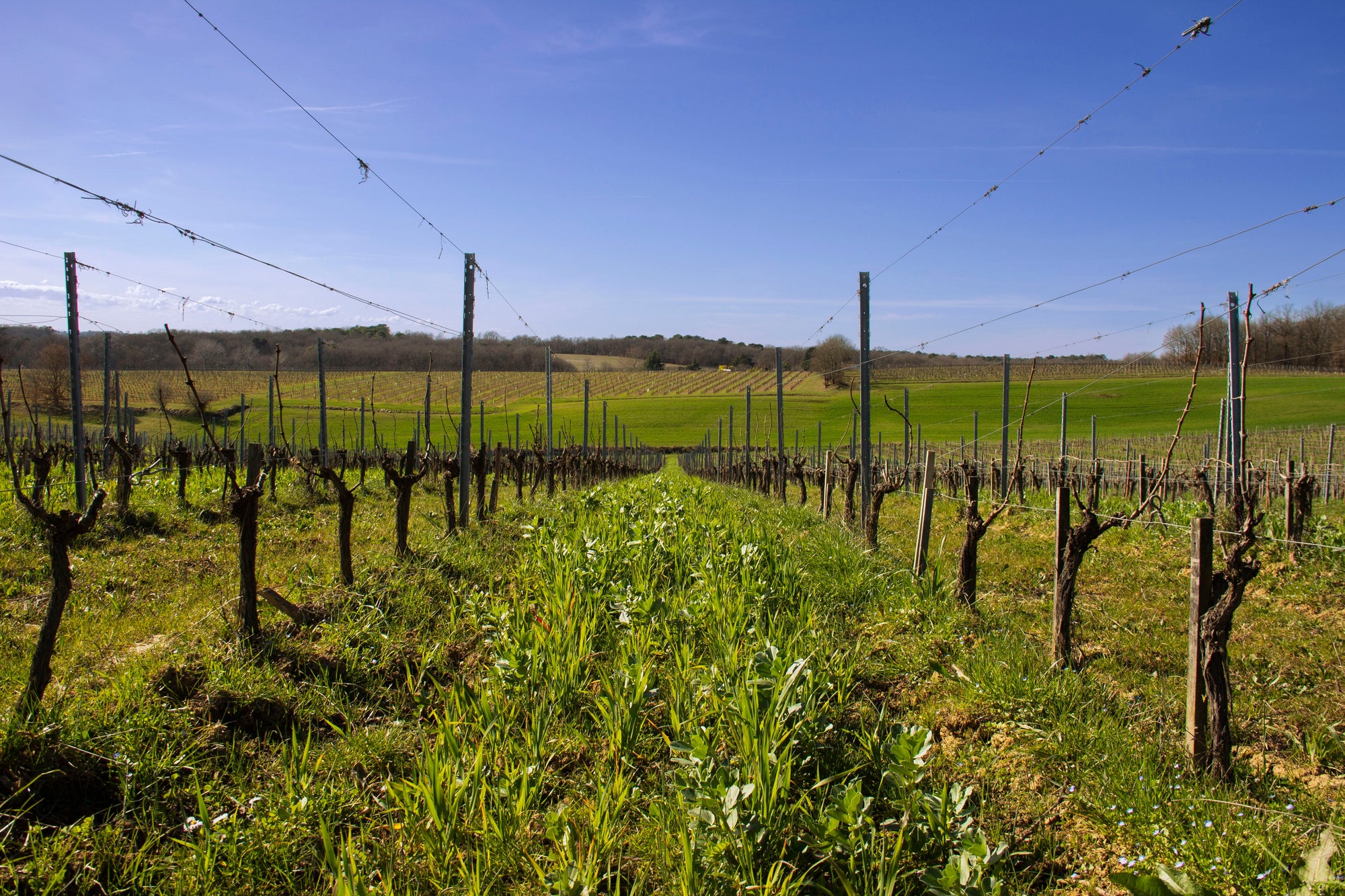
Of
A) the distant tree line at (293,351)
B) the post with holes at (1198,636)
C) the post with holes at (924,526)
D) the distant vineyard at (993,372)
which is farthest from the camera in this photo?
the distant vineyard at (993,372)

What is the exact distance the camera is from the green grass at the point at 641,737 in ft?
8.72

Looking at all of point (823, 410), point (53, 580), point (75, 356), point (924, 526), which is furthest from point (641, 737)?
point (823, 410)

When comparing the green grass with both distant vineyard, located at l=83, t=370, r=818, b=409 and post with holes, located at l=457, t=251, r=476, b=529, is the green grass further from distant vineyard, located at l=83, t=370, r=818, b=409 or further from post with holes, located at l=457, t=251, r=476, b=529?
distant vineyard, located at l=83, t=370, r=818, b=409

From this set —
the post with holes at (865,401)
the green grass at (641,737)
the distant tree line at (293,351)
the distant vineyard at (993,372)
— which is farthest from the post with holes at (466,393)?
the distant vineyard at (993,372)

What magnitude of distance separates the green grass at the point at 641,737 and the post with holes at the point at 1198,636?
10 centimetres

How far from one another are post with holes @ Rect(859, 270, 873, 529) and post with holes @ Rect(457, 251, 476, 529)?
504 cm

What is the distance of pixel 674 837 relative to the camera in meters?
2.89

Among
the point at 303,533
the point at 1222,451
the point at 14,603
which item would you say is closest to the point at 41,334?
the point at 303,533

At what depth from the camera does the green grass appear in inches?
105

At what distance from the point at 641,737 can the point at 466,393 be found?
7179 mm

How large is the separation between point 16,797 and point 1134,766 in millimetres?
4557

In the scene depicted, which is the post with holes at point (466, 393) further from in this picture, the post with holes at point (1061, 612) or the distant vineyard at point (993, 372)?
the distant vineyard at point (993, 372)

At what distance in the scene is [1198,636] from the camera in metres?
3.33

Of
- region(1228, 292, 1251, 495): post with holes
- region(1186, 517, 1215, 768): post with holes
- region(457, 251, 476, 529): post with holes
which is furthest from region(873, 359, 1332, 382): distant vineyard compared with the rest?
region(1186, 517, 1215, 768): post with holes
